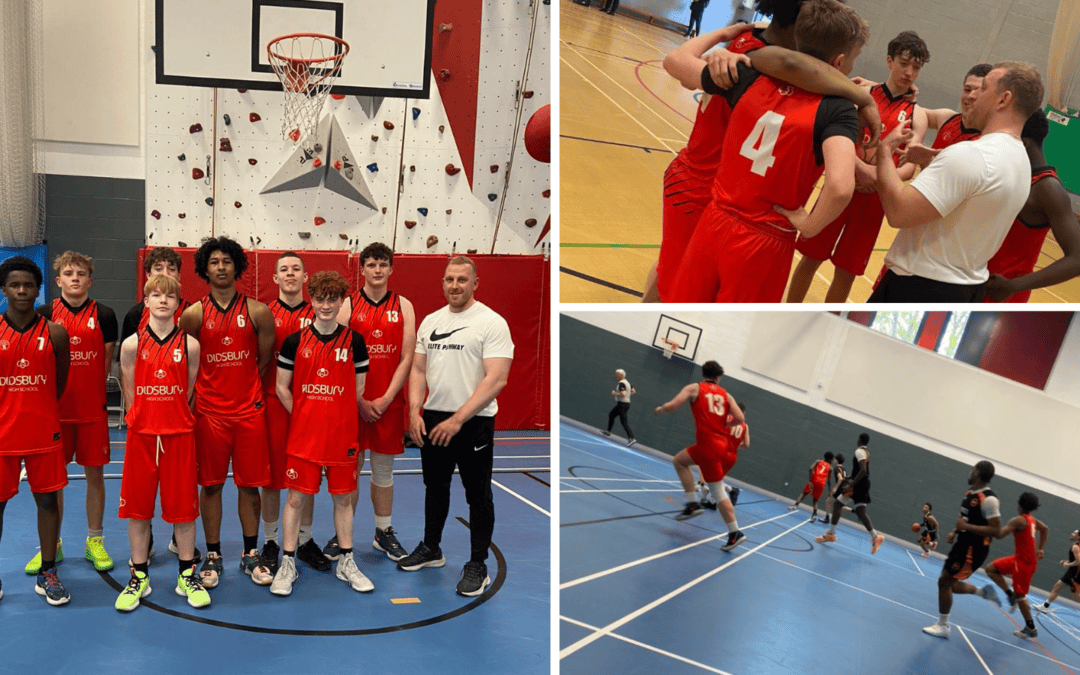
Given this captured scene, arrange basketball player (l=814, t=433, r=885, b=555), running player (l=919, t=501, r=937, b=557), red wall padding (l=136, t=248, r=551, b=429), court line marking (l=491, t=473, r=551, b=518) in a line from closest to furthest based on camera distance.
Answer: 1. basketball player (l=814, t=433, r=885, b=555)
2. running player (l=919, t=501, r=937, b=557)
3. court line marking (l=491, t=473, r=551, b=518)
4. red wall padding (l=136, t=248, r=551, b=429)

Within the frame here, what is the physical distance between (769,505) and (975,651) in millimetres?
1087

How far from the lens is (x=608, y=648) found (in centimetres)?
263

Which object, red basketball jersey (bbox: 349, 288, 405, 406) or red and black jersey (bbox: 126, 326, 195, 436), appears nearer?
red and black jersey (bbox: 126, 326, 195, 436)

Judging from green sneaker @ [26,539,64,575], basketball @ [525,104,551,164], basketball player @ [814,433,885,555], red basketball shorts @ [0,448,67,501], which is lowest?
green sneaker @ [26,539,64,575]

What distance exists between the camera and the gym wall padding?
2.13 metres

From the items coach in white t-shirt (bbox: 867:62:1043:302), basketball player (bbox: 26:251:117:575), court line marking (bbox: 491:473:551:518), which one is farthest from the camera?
court line marking (bbox: 491:473:551:518)

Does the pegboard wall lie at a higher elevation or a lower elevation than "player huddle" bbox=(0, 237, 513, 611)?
higher

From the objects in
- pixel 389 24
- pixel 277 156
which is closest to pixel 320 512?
pixel 277 156

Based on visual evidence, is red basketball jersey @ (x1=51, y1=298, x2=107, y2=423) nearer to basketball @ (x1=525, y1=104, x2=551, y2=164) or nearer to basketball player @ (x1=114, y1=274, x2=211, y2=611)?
basketball player @ (x1=114, y1=274, x2=211, y2=611)

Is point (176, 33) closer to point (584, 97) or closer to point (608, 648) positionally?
point (584, 97)

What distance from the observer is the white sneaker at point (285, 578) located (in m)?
4.30

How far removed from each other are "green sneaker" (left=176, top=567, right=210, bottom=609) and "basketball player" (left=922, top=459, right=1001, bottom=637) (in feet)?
10.8

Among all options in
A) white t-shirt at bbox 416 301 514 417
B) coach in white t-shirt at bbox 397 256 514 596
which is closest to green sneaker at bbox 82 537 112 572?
coach in white t-shirt at bbox 397 256 514 596

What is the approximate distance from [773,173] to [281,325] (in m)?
2.93
